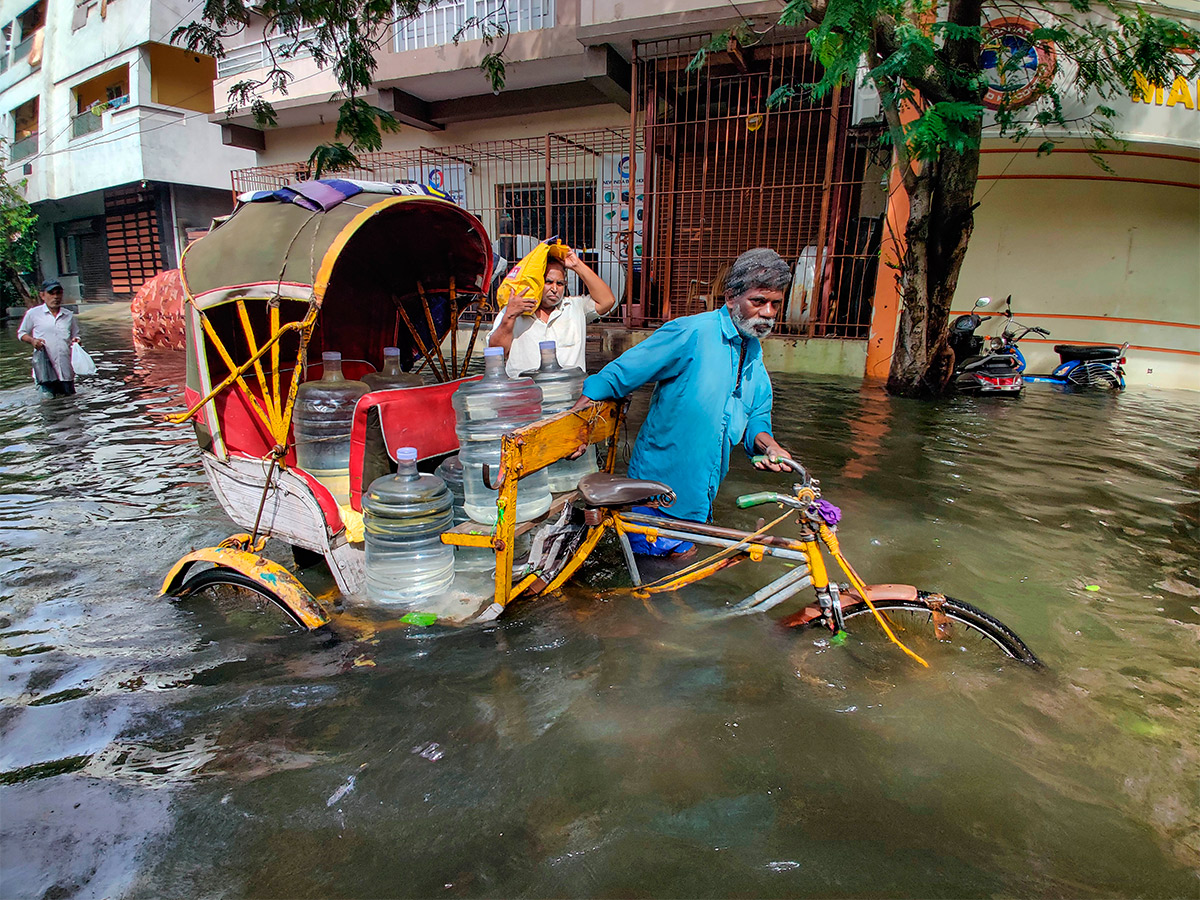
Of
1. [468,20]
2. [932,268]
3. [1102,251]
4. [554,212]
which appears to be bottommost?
[932,268]

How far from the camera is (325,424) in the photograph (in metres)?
4.62

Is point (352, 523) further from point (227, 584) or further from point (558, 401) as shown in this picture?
point (558, 401)

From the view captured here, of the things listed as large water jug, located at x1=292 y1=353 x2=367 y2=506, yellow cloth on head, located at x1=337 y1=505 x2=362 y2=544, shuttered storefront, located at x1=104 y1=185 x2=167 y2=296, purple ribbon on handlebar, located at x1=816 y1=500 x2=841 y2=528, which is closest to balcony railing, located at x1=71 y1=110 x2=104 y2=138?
shuttered storefront, located at x1=104 y1=185 x2=167 y2=296

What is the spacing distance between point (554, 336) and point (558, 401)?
0.68 m

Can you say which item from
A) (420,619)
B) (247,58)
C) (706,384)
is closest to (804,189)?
(706,384)

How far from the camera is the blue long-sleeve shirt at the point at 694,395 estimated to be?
11.4ft

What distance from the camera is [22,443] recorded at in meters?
7.34

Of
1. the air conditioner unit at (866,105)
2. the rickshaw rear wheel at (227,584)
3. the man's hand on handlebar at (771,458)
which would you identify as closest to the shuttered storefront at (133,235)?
the air conditioner unit at (866,105)

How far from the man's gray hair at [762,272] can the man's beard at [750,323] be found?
0.39 feet

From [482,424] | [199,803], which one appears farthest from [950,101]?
[199,803]

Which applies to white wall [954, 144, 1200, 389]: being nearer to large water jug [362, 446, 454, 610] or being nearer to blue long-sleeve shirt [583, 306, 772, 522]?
blue long-sleeve shirt [583, 306, 772, 522]

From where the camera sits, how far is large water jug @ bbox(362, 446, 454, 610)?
3484mm

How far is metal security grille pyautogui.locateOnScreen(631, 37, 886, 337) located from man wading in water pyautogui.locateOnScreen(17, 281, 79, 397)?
905 cm

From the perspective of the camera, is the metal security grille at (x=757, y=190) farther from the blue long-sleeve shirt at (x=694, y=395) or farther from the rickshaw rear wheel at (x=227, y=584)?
the rickshaw rear wheel at (x=227, y=584)
